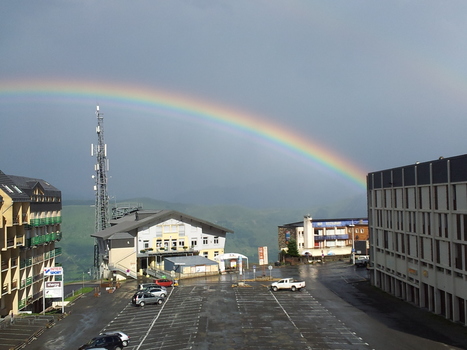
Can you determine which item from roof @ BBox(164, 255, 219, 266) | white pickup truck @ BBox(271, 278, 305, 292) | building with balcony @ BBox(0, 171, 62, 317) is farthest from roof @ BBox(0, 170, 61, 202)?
white pickup truck @ BBox(271, 278, 305, 292)

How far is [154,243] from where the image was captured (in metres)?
76.9

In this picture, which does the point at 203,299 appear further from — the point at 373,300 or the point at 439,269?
the point at 439,269

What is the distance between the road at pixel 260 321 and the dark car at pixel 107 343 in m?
1.31

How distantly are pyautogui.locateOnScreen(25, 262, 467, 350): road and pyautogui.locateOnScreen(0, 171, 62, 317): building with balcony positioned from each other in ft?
20.1

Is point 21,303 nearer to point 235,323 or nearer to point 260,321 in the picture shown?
point 235,323

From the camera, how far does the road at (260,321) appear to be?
104ft

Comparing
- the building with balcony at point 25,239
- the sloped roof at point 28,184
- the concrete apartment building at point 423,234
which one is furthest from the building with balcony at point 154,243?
the concrete apartment building at point 423,234

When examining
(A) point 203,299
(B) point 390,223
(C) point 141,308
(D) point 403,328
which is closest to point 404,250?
(B) point 390,223

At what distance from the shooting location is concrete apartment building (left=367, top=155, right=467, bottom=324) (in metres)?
36.7

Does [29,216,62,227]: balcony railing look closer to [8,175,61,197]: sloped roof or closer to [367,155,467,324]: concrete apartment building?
[8,175,61,197]: sloped roof

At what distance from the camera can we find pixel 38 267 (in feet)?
190

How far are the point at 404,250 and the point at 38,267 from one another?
42.0 metres

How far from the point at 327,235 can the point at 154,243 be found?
38.8 metres

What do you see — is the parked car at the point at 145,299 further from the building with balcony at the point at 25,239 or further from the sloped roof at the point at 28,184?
the sloped roof at the point at 28,184
